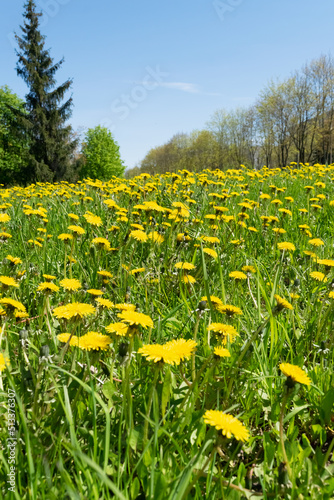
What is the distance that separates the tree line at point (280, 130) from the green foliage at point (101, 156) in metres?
3.59

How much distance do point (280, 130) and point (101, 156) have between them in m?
20.4

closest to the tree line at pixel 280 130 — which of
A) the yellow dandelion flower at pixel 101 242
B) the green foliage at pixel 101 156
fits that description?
the green foliage at pixel 101 156

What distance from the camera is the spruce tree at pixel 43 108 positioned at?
29.6 m

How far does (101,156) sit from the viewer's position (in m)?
40.4

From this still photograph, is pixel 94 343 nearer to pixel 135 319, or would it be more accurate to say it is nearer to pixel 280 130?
pixel 135 319

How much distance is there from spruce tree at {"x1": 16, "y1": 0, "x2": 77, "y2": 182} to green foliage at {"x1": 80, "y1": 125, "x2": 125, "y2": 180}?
29.6 feet

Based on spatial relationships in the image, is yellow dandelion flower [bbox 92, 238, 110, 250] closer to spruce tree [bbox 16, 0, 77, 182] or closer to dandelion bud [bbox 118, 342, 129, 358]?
dandelion bud [bbox 118, 342, 129, 358]

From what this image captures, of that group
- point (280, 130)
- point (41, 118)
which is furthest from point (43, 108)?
point (280, 130)

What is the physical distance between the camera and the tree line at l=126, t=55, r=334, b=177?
35.2 meters

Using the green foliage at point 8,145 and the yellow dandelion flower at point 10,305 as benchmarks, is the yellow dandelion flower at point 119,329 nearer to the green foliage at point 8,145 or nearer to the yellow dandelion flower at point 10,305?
the yellow dandelion flower at point 10,305

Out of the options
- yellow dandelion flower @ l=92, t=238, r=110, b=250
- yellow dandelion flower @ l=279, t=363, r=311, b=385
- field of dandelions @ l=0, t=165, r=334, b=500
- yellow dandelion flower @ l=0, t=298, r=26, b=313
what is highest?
yellow dandelion flower @ l=92, t=238, r=110, b=250

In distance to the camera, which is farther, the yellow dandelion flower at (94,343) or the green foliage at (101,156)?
the green foliage at (101,156)

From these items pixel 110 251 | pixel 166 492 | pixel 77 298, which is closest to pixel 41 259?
pixel 110 251

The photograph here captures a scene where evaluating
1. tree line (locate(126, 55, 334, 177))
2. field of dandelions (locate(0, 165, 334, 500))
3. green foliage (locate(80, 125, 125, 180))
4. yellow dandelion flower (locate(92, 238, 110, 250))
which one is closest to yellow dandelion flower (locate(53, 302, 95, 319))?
field of dandelions (locate(0, 165, 334, 500))
